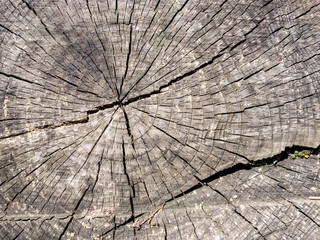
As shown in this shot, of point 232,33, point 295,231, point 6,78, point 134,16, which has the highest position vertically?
point 134,16

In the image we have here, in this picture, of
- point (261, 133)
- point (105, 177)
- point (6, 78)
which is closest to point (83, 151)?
point (105, 177)

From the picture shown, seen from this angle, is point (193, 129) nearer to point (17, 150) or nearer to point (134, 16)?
point (134, 16)

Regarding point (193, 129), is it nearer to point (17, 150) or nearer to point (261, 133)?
point (261, 133)

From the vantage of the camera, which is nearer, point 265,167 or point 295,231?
point 295,231

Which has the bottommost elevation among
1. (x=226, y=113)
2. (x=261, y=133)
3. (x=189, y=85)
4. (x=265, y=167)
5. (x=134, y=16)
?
(x=265, y=167)

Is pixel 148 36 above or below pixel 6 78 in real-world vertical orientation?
above

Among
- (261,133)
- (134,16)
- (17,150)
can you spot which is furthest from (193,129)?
(17,150)
